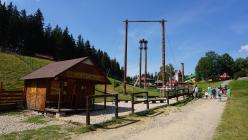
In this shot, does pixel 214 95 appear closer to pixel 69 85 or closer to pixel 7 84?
pixel 69 85

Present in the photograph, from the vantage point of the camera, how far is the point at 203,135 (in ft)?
34.6

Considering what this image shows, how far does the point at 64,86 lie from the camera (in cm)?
1870

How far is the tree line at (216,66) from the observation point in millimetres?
116312

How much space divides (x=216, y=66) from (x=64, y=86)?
10987 centimetres

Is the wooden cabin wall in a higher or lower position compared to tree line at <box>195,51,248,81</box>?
lower

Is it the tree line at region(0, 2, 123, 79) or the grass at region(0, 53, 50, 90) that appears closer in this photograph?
the grass at region(0, 53, 50, 90)

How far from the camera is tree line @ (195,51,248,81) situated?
116312mm

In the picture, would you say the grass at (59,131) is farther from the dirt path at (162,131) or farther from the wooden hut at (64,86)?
the wooden hut at (64,86)

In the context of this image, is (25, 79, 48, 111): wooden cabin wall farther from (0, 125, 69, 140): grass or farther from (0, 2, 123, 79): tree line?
(0, 2, 123, 79): tree line

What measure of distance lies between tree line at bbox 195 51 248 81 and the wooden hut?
104 metres

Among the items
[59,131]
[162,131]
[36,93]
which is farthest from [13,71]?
[162,131]

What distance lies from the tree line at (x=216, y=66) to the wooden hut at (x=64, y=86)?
340ft

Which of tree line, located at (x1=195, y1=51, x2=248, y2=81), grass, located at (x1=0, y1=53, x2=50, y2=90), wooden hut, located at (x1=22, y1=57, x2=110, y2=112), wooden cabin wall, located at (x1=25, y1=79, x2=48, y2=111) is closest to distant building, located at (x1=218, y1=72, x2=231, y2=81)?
tree line, located at (x1=195, y1=51, x2=248, y2=81)

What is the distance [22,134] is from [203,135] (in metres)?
7.92
